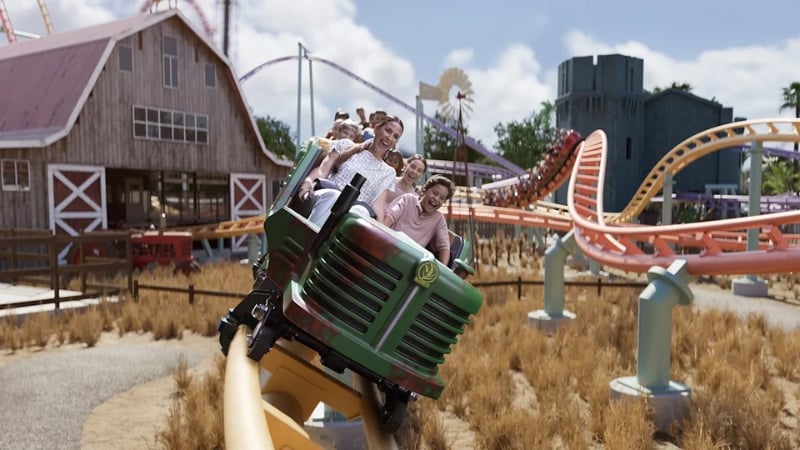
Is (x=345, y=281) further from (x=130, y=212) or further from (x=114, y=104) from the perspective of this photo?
(x=130, y=212)

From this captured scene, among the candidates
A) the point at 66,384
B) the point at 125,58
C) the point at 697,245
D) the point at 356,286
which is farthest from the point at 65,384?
the point at 125,58

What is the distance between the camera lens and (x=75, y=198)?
49.4 feet

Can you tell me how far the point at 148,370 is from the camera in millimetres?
6766

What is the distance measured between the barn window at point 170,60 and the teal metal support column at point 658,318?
1555 centimetres

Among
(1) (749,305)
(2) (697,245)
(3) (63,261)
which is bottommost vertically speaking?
(1) (749,305)

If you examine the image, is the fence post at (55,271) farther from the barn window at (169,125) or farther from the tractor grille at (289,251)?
the tractor grille at (289,251)

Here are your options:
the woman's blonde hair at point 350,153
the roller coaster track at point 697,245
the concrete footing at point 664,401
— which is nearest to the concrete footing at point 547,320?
the roller coaster track at point 697,245

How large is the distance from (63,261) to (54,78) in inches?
211

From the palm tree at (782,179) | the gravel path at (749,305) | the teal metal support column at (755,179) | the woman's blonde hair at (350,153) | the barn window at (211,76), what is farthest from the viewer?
the palm tree at (782,179)

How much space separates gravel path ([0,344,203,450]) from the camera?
4906 millimetres

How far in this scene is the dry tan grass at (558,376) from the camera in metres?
4.71

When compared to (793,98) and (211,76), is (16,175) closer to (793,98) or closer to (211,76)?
(211,76)

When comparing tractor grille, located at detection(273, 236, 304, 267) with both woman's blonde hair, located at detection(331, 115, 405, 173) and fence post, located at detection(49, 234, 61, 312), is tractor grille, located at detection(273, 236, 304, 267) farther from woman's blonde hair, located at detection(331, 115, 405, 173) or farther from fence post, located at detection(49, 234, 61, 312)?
fence post, located at detection(49, 234, 61, 312)

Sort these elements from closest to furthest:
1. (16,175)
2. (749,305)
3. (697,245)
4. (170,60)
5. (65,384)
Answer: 1. (65,384)
2. (697,245)
3. (749,305)
4. (16,175)
5. (170,60)
